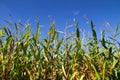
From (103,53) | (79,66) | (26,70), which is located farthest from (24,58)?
(103,53)

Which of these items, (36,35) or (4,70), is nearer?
(4,70)

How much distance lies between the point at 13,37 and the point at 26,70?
1.81 feet

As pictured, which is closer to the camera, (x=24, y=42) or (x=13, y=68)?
(x=13, y=68)

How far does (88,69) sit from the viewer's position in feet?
11.0

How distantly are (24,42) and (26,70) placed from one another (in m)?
0.46

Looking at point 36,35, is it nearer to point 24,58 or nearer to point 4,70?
point 24,58

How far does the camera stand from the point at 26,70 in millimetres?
3498

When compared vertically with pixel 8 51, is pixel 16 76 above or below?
below

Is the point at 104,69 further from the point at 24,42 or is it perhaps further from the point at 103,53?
the point at 24,42

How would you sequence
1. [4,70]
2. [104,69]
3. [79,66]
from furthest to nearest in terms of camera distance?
[79,66]
[4,70]
[104,69]

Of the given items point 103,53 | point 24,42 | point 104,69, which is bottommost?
point 104,69

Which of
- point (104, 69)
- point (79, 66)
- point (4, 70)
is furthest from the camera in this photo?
point (79, 66)

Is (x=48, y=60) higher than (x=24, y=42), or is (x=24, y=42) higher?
(x=24, y=42)

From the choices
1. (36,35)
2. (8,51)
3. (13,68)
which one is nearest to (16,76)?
(13,68)
